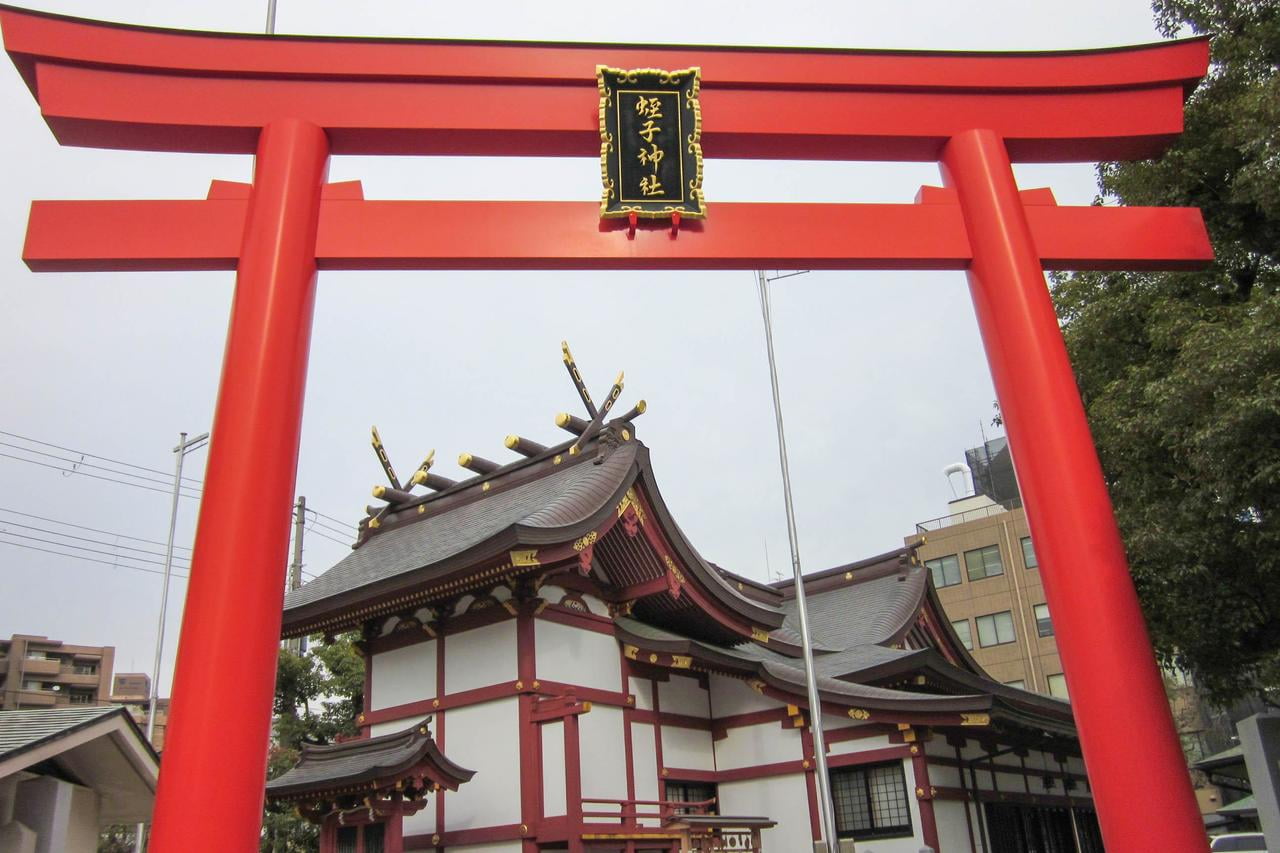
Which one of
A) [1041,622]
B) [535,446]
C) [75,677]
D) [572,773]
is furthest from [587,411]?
[75,677]

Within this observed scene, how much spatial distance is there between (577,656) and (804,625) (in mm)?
2922

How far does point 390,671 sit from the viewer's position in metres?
12.7

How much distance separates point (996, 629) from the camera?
40.2 metres

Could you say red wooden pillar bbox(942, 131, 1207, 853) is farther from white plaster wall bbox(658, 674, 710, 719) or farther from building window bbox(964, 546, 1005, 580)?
building window bbox(964, 546, 1005, 580)

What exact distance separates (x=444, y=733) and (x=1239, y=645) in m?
8.83

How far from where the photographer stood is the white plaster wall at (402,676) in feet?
40.4

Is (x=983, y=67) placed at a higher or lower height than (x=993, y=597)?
lower

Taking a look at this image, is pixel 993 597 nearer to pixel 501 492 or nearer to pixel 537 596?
pixel 501 492

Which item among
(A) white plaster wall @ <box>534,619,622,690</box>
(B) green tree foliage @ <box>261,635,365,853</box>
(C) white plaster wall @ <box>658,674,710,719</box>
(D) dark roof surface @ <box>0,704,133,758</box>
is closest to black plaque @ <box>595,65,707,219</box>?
(D) dark roof surface @ <box>0,704,133,758</box>

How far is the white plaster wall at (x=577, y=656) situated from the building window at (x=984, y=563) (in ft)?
105

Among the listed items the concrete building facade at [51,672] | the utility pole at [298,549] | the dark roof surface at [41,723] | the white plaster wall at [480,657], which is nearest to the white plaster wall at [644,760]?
the white plaster wall at [480,657]

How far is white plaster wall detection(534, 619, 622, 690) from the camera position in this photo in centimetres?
1150

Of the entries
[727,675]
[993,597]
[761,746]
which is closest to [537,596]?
[727,675]

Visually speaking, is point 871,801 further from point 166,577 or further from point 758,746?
point 166,577
